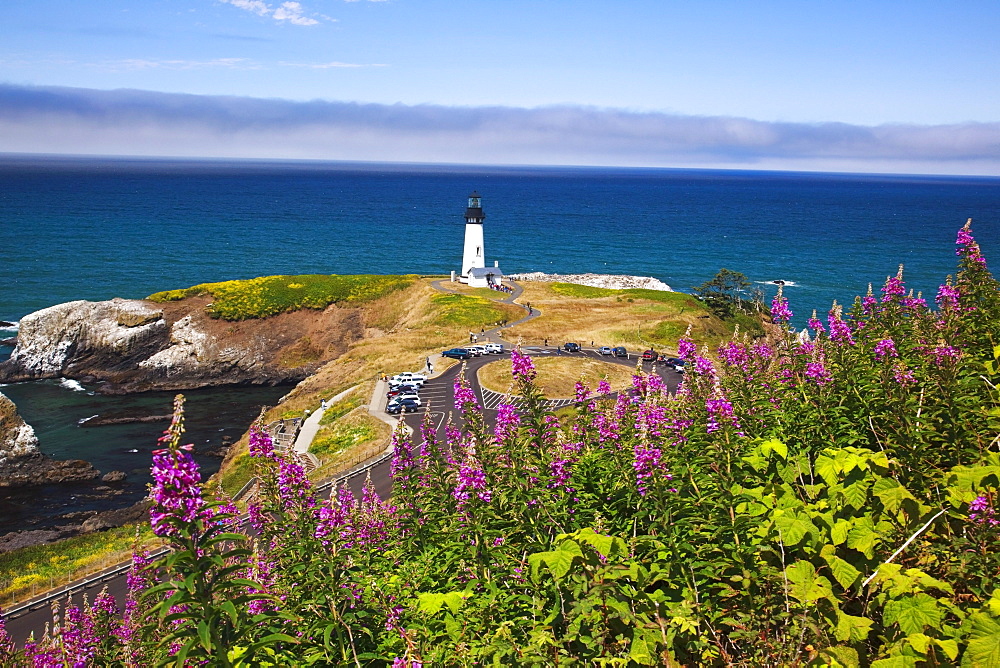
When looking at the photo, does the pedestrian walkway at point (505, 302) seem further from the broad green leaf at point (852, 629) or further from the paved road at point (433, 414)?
the broad green leaf at point (852, 629)

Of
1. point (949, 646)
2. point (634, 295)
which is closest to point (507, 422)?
point (949, 646)

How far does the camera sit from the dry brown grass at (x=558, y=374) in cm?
5144

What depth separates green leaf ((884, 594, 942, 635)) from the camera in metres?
5.68

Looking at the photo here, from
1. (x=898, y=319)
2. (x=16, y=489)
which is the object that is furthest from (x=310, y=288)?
(x=898, y=319)

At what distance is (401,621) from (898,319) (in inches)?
409

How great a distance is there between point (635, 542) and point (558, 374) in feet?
157

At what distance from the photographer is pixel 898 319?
12477mm

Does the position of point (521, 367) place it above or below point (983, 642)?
above

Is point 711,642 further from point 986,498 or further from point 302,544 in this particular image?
point 302,544

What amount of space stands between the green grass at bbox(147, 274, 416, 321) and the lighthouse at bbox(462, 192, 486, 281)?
1060cm

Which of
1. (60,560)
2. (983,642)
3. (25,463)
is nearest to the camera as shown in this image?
(983,642)

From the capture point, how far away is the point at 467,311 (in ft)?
268

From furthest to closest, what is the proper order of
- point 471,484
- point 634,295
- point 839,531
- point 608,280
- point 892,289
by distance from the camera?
point 608,280, point 634,295, point 892,289, point 471,484, point 839,531

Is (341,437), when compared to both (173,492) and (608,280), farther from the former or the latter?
(608,280)
